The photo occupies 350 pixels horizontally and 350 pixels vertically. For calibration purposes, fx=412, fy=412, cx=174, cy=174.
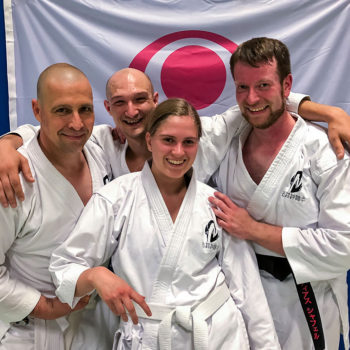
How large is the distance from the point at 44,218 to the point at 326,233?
1313 mm

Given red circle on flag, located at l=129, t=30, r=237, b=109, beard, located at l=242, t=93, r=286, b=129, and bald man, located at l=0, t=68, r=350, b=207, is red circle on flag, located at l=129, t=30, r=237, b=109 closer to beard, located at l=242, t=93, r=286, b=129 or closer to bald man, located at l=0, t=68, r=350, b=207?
bald man, located at l=0, t=68, r=350, b=207

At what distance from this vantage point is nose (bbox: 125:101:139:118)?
2.21 metres

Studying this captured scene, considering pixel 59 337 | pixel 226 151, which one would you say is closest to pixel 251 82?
pixel 226 151

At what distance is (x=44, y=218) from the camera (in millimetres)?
1811

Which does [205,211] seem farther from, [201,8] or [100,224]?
[201,8]

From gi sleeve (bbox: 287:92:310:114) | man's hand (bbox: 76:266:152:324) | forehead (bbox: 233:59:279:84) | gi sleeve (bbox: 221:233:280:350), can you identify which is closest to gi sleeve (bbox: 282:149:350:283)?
gi sleeve (bbox: 221:233:280:350)

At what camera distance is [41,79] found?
1828 millimetres

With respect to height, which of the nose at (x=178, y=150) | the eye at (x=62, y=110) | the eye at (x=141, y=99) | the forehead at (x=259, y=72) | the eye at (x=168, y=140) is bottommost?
the nose at (x=178, y=150)

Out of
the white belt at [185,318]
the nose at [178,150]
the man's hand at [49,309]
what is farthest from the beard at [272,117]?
the man's hand at [49,309]

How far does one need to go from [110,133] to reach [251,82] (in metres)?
0.90

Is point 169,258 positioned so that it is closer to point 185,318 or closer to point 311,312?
point 185,318

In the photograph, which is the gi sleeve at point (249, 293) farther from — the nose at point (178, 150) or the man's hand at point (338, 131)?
the man's hand at point (338, 131)

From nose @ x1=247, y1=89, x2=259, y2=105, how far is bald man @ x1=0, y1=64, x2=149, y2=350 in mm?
767

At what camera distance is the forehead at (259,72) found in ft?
6.61
